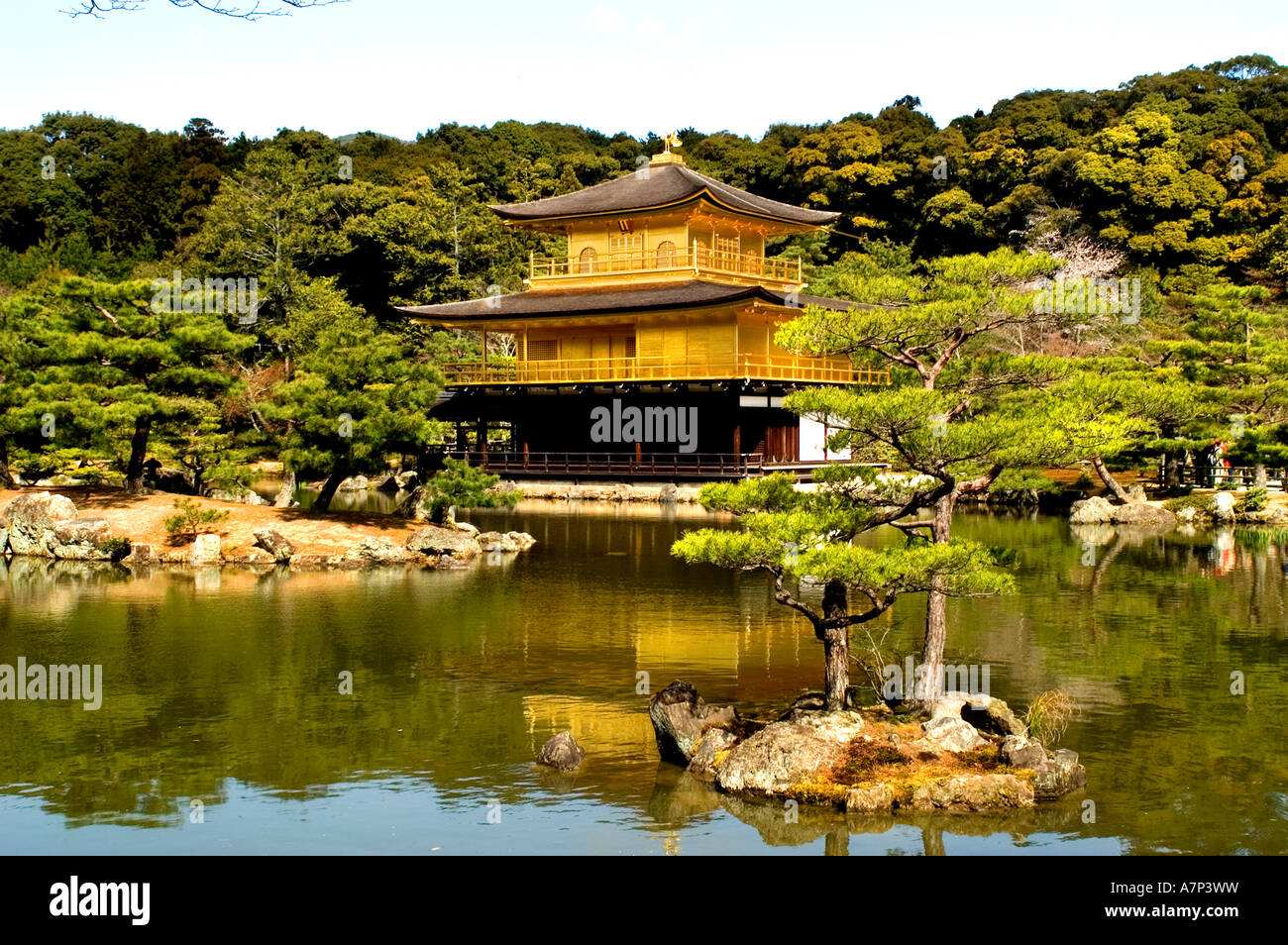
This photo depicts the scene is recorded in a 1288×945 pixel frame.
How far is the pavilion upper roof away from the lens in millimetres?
39250

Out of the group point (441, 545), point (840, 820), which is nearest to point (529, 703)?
point (840, 820)

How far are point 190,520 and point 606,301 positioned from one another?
59.5 ft

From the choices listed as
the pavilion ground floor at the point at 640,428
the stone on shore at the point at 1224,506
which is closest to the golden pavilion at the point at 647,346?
the pavilion ground floor at the point at 640,428

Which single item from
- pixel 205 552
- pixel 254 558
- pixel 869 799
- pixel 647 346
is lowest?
pixel 869 799

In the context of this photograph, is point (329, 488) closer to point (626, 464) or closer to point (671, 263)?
point (626, 464)

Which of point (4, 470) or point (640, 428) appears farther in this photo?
point (640, 428)

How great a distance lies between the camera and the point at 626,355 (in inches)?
1581

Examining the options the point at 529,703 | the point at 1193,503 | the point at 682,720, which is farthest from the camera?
the point at 1193,503

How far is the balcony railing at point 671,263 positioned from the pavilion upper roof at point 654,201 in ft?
4.95

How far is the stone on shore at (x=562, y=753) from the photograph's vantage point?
35.9 feet

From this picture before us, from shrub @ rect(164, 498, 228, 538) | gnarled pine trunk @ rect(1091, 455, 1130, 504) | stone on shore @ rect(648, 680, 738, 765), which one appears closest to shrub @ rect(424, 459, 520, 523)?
shrub @ rect(164, 498, 228, 538)

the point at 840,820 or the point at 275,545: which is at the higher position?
the point at 275,545

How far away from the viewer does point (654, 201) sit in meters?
39.3
